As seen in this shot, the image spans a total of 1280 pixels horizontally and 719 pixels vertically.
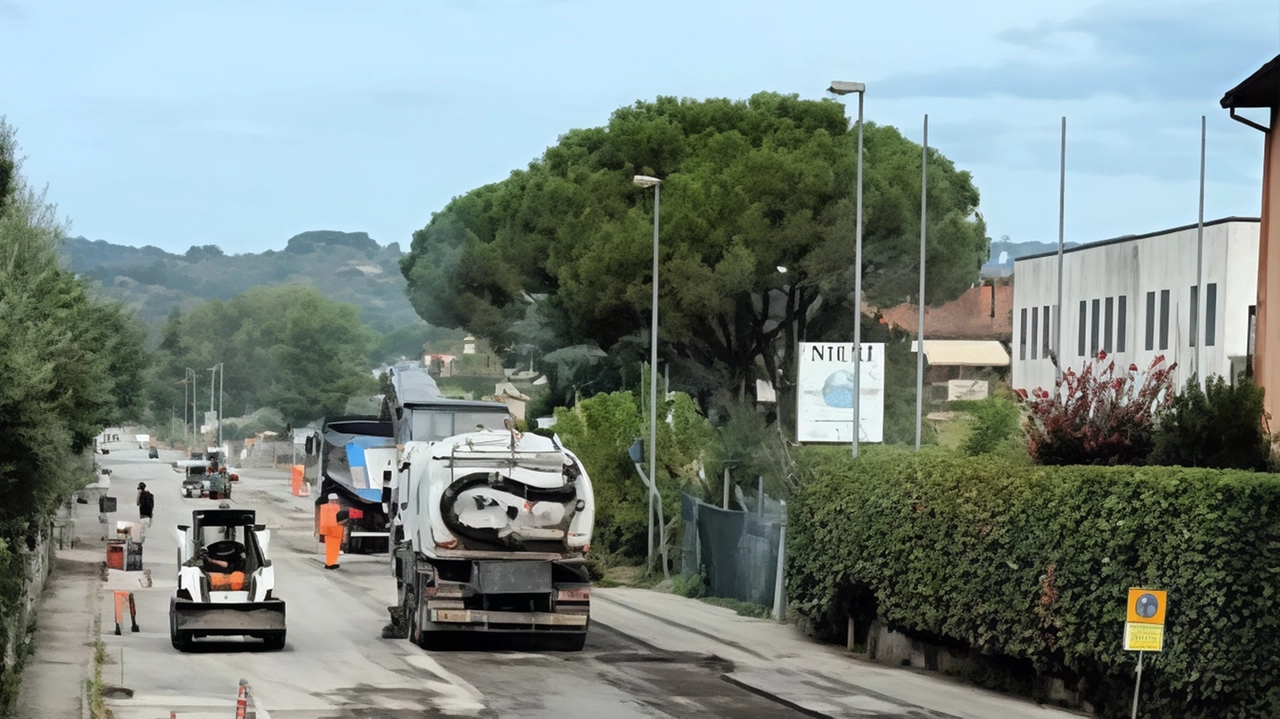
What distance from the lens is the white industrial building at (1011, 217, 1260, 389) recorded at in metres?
49.4

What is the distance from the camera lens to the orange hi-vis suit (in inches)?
1725

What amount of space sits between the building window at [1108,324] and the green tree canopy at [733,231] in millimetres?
4396

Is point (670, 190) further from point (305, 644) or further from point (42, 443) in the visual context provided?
point (42, 443)

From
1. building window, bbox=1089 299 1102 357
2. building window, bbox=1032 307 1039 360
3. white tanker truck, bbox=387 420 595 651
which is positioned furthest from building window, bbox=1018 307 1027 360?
white tanker truck, bbox=387 420 595 651

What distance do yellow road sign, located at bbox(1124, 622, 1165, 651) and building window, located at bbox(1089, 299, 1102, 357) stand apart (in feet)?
131

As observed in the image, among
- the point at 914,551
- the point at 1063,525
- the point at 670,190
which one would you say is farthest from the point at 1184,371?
the point at 1063,525

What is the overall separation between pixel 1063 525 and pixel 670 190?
36.5m

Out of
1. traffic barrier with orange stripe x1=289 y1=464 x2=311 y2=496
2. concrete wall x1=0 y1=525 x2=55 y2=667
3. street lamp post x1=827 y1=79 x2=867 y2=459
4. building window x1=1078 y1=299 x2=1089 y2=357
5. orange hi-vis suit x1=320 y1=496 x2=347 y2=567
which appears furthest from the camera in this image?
traffic barrier with orange stripe x1=289 y1=464 x2=311 y2=496

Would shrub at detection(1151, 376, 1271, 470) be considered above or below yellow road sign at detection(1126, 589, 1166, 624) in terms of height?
above

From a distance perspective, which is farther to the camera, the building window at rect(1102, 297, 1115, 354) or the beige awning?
the beige awning

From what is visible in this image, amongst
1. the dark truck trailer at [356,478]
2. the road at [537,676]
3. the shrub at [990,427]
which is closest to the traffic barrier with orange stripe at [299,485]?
the dark truck trailer at [356,478]

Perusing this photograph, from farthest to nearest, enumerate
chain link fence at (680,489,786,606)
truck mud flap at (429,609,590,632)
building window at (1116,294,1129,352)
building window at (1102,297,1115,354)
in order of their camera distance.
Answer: building window at (1102,297,1115,354) < building window at (1116,294,1129,352) < chain link fence at (680,489,786,606) < truck mud flap at (429,609,590,632)

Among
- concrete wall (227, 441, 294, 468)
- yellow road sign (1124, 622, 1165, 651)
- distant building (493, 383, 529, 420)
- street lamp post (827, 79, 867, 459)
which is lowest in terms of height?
concrete wall (227, 441, 294, 468)

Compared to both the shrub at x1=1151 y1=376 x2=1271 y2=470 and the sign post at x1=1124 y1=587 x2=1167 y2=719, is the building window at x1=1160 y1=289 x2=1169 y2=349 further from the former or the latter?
the sign post at x1=1124 y1=587 x2=1167 y2=719
